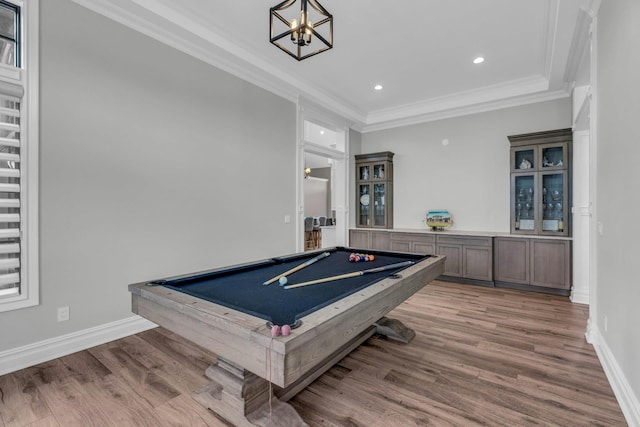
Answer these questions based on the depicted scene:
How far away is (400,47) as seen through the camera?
3701mm

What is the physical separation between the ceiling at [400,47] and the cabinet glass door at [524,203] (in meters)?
1.26

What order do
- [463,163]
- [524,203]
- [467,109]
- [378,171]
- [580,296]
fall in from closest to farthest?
[580,296] < [524,203] < [467,109] < [463,163] < [378,171]

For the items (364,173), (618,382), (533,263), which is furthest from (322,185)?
(618,382)

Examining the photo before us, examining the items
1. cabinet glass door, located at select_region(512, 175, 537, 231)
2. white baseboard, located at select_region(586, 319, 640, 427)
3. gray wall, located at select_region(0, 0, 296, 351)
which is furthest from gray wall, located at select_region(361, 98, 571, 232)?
gray wall, located at select_region(0, 0, 296, 351)

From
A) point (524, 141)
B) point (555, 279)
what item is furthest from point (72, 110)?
point (555, 279)

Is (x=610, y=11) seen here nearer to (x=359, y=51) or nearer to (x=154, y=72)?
(x=359, y=51)

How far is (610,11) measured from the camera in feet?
7.20

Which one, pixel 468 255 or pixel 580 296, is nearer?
pixel 580 296

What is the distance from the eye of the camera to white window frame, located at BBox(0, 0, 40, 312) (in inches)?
91.8

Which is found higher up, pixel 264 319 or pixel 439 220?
pixel 439 220

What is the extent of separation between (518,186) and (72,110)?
5.61 metres

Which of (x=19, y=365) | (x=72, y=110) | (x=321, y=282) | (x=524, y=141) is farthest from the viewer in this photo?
(x=524, y=141)

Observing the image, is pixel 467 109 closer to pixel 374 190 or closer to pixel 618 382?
pixel 374 190

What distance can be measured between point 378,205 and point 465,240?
1.83 metres
